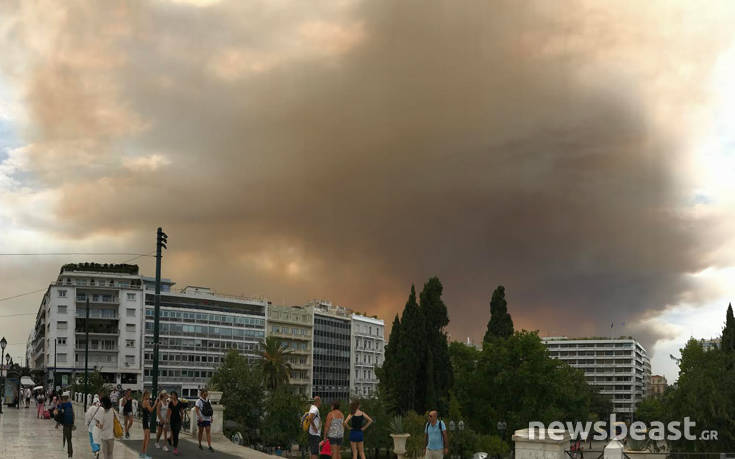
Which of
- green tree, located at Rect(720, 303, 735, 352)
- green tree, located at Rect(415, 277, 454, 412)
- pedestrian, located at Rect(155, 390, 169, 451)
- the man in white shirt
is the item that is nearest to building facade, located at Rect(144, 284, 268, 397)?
green tree, located at Rect(415, 277, 454, 412)

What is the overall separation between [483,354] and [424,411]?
7.89 metres

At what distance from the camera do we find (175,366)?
136000mm

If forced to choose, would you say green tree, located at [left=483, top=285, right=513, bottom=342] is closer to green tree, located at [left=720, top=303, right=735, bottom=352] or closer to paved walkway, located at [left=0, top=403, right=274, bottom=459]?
green tree, located at [left=720, top=303, right=735, bottom=352]

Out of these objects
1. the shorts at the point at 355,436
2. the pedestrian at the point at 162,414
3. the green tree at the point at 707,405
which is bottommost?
the green tree at the point at 707,405

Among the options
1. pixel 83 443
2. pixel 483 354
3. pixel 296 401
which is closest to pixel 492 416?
pixel 483 354

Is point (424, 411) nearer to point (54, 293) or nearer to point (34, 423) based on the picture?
point (34, 423)

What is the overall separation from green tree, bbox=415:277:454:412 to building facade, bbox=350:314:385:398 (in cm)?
8738

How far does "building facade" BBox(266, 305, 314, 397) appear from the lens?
502ft

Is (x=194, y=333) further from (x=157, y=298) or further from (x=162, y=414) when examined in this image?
(x=162, y=414)

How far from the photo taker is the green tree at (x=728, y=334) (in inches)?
2626

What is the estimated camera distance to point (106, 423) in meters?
19.7

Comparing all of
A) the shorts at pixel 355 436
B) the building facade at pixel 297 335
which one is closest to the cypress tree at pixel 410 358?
the shorts at pixel 355 436

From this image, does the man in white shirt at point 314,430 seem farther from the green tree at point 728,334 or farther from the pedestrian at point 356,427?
the green tree at point 728,334

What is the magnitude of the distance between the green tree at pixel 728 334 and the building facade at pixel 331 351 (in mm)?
85391
